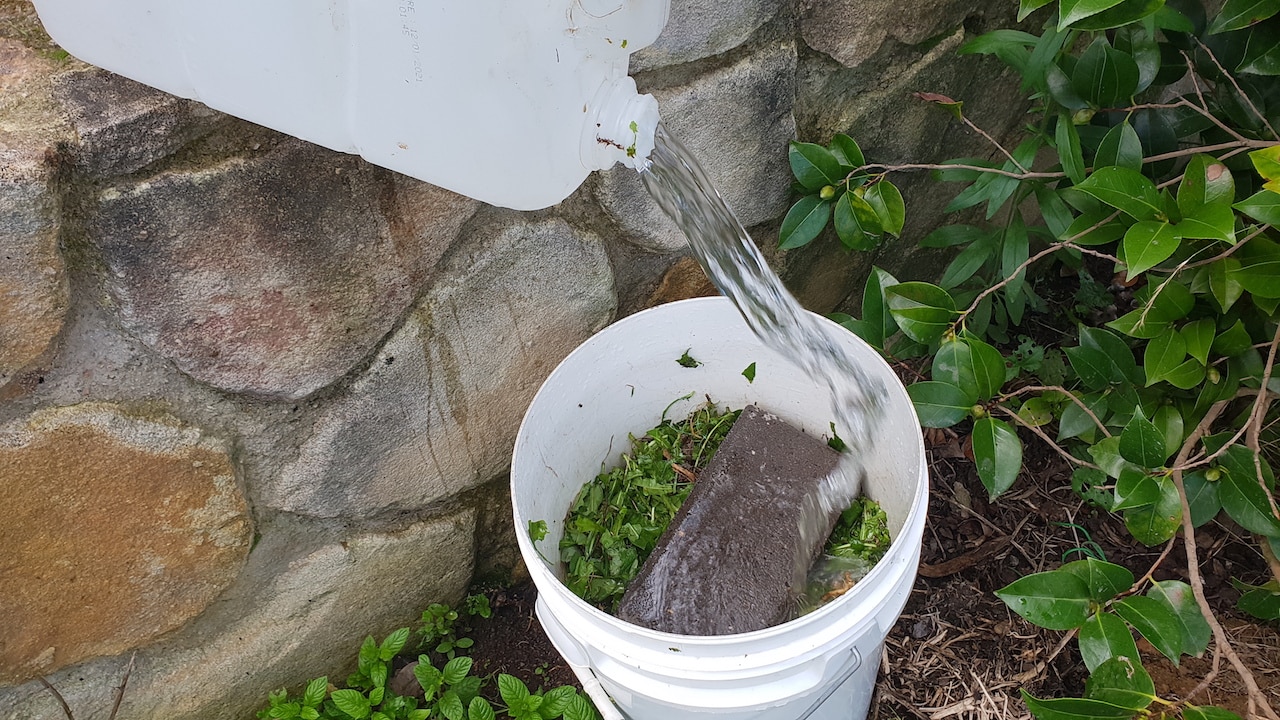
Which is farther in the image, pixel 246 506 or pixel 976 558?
pixel 976 558

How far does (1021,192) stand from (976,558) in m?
0.60

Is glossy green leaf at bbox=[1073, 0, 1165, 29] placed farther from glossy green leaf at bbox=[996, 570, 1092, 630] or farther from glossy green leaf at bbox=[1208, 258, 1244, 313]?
glossy green leaf at bbox=[996, 570, 1092, 630]

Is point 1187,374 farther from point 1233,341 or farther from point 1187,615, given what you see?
point 1187,615

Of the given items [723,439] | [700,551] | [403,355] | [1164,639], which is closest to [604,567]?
[700,551]

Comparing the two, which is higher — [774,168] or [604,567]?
[774,168]

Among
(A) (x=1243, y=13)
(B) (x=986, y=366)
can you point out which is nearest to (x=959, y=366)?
(B) (x=986, y=366)

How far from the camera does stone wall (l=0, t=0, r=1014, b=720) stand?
792 millimetres

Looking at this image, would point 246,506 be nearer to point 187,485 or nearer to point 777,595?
point 187,485

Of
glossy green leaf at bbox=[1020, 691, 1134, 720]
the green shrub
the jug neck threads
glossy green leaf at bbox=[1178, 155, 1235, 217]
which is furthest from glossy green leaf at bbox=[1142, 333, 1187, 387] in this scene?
the jug neck threads

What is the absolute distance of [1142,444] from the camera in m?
0.94

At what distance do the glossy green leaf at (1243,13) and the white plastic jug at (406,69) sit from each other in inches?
24.7

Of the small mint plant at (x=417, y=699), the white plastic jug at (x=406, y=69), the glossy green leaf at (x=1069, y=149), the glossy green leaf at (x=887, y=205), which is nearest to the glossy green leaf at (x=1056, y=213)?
the glossy green leaf at (x=1069, y=149)

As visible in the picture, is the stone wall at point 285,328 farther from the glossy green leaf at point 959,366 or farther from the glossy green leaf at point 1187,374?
the glossy green leaf at point 1187,374

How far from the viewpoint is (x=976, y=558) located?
143 cm
